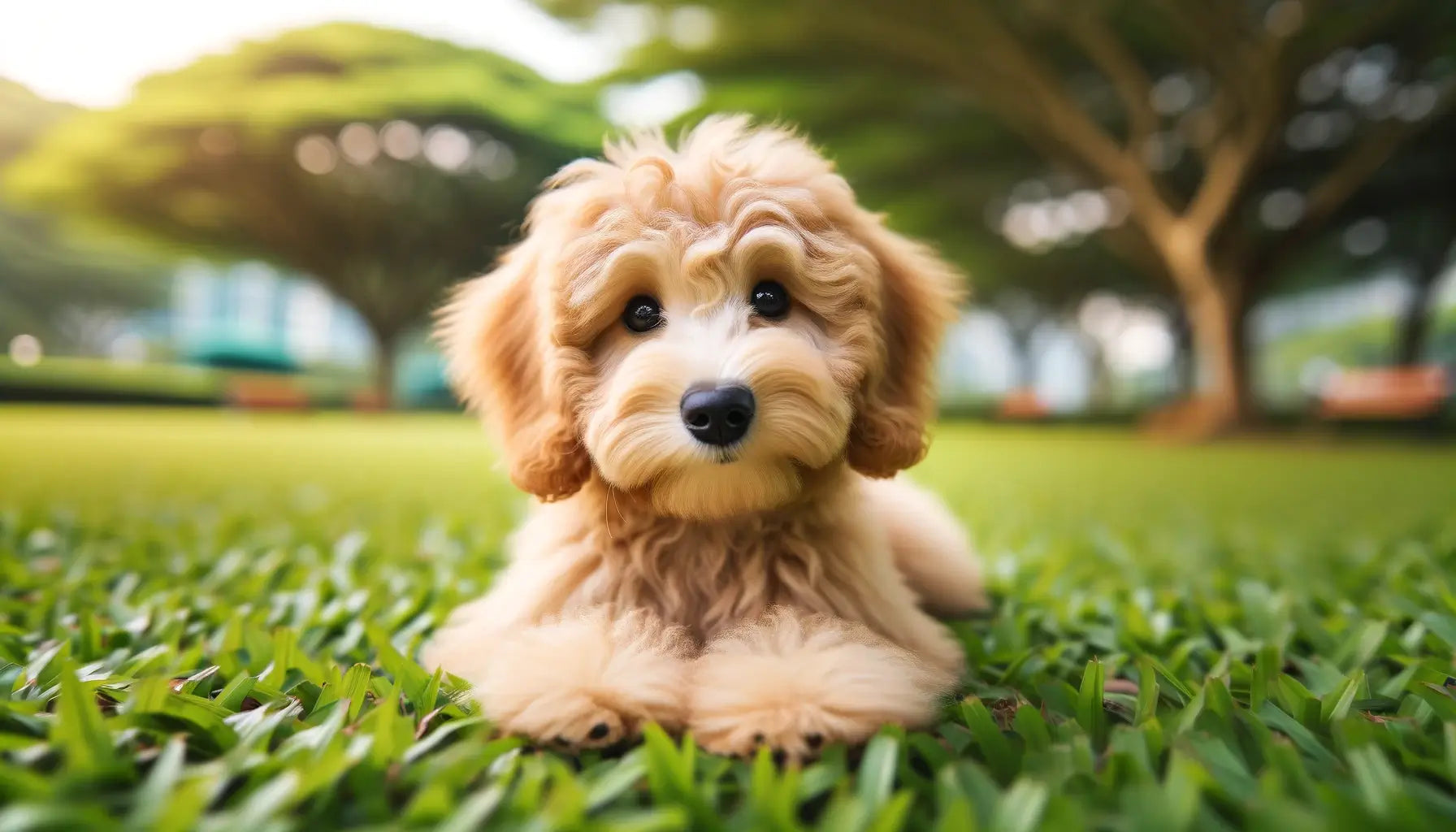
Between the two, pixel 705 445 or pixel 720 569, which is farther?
pixel 720 569

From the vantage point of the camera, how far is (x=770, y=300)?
6.14 ft

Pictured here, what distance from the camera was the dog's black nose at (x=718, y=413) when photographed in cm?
158

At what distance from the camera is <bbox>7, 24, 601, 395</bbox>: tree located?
20.3 meters

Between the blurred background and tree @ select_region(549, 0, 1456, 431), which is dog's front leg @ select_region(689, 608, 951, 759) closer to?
the blurred background

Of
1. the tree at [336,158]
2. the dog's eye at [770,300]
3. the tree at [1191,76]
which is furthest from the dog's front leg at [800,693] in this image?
the tree at [336,158]

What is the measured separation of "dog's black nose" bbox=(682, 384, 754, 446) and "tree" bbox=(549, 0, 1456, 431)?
12390 mm

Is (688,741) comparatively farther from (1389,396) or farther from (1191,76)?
(1389,396)

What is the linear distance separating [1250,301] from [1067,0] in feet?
26.4

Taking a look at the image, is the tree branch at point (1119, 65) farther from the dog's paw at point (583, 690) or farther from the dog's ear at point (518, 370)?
the dog's paw at point (583, 690)

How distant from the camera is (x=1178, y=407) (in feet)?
56.4

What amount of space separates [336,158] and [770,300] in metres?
24.9

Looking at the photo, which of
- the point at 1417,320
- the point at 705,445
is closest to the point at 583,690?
the point at 705,445

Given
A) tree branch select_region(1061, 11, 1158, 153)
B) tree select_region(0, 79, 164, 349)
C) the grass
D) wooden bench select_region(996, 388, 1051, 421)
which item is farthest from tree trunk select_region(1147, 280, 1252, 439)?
tree select_region(0, 79, 164, 349)

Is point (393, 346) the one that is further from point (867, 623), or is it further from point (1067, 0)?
point (867, 623)
